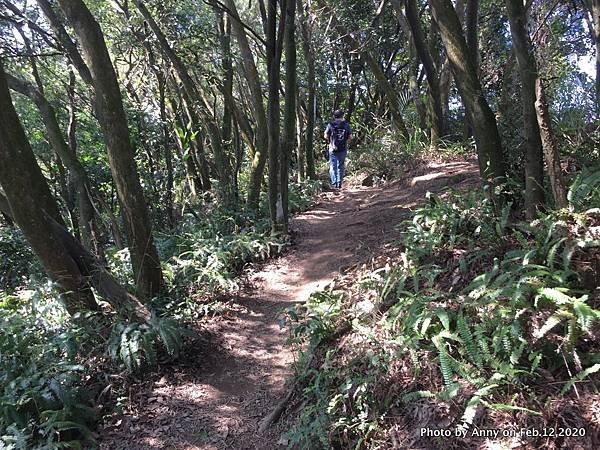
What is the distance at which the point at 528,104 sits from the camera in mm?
3818

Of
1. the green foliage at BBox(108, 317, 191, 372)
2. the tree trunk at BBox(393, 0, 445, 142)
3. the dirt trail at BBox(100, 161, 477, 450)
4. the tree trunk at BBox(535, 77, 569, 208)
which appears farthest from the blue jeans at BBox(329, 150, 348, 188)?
the tree trunk at BBox(535, 77, 569, 208)

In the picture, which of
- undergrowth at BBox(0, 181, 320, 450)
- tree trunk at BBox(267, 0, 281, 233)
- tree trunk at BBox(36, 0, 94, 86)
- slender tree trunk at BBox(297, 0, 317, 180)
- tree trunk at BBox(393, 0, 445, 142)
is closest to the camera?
undergrowth at BBox(0, 181, 320, 450)

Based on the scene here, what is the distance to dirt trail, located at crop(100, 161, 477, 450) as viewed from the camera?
4016 mm

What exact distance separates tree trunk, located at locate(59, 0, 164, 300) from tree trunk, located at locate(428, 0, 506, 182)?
371 centimetres

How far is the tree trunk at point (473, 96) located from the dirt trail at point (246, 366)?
1765mm

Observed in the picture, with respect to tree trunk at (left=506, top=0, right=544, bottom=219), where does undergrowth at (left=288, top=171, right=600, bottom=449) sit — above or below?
below

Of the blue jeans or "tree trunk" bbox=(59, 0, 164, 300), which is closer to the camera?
"tree trunk" bbox=(59, 0, 164, 300)

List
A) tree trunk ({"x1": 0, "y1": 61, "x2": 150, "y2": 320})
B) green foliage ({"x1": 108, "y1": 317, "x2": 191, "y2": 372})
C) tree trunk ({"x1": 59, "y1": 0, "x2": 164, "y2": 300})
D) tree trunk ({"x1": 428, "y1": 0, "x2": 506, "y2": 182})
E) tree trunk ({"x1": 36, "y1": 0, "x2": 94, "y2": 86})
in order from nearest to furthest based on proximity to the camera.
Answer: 1. tree trunk ({"x1": 0, "y1": 61, "x2": 150, "y2": 320})
2. green foliage ({"x1": 108, "y1": 317, "x2": 191, "y2": 372})
3. tree trunk ({"x1": 428, "y1": 0, "x2": 506, "y2": 182})
4. tree trunk ({"x1": 59, "y1": 0, "x2": 164, "y2": 300})
5. tree trunk ({"x1": 36, "y1": 0, "x2": 94, "y2": 86})

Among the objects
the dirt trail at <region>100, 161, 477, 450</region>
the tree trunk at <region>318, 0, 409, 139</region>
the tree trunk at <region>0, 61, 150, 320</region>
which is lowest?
the dirt trail at <region>100, 161, 477, 450</region>

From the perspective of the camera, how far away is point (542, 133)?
3711mm

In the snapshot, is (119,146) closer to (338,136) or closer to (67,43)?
(67,43)

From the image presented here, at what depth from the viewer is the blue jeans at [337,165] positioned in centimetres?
1110

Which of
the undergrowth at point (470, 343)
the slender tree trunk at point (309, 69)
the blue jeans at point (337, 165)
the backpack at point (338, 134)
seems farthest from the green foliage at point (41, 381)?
the slender tree trunk at point (309, 69)

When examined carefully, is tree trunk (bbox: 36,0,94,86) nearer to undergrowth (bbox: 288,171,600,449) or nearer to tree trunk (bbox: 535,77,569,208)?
undergrowth (bbox: 288,171,600,449)
